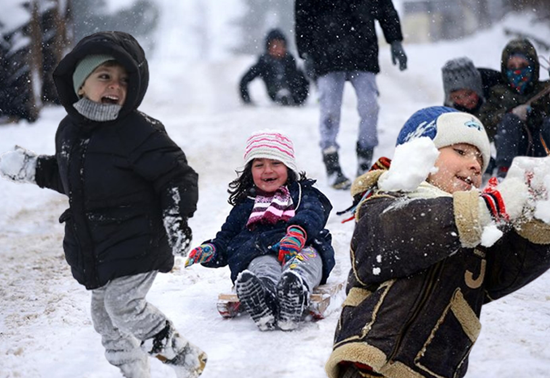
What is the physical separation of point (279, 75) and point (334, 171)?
30.5ft

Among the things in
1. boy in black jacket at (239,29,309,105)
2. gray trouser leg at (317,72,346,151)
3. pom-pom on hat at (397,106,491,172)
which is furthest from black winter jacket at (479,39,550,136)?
boy in black jacket at (239,29,309,105)

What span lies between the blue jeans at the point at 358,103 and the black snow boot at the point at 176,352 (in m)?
4.43

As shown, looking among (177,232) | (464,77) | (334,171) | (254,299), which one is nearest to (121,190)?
(177,232)

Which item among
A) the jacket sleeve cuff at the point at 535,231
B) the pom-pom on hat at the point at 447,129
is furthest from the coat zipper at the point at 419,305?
the pom-pom on hat at the point at 447,129

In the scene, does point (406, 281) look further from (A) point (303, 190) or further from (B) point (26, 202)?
(B) point (26, 202)

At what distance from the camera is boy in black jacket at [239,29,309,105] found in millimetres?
16062

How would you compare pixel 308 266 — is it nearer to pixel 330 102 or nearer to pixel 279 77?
pixel 330 102

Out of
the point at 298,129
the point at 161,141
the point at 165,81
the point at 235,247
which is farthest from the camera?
the point at 165,81

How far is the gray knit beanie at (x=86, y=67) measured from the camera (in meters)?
2.98

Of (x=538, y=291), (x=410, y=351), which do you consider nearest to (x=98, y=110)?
(x=410, y=351)

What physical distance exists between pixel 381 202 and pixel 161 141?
3.41ft

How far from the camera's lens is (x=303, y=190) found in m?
4.48

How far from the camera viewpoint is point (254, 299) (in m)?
3.75

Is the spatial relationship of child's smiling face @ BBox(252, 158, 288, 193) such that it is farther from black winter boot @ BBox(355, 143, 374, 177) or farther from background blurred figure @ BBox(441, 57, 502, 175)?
background blurred figure @ BBox(441, 57, 502, 175)
